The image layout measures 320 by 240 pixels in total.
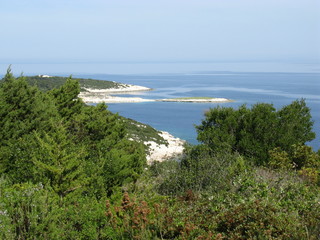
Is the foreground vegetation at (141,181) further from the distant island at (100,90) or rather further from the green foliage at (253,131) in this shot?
Result: the distant island at (100,90)

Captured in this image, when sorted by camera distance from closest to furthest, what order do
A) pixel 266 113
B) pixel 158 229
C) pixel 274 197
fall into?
pixel 158 229 < pixel 274 197 < pixel 266 113

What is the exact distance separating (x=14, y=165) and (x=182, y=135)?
35.0 metres

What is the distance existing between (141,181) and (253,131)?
9.42m

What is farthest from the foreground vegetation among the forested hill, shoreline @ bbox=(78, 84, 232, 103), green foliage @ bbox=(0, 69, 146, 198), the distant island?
the forested hill

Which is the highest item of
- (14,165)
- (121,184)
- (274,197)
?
(274,197)

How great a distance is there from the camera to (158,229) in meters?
5.87

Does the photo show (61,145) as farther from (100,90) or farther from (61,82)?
(100,90)

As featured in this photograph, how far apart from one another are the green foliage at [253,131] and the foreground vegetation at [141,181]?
0.20ft

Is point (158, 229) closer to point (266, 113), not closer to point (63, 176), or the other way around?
point (63, 176)

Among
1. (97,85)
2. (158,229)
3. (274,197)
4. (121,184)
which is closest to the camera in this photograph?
(158,229)

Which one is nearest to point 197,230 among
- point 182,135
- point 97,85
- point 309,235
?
point 309,235

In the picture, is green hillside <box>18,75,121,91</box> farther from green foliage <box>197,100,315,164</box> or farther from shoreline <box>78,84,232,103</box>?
green foliage <box>197,100,315,164</box>

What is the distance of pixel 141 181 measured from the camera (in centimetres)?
1356

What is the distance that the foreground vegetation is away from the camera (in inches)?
224
